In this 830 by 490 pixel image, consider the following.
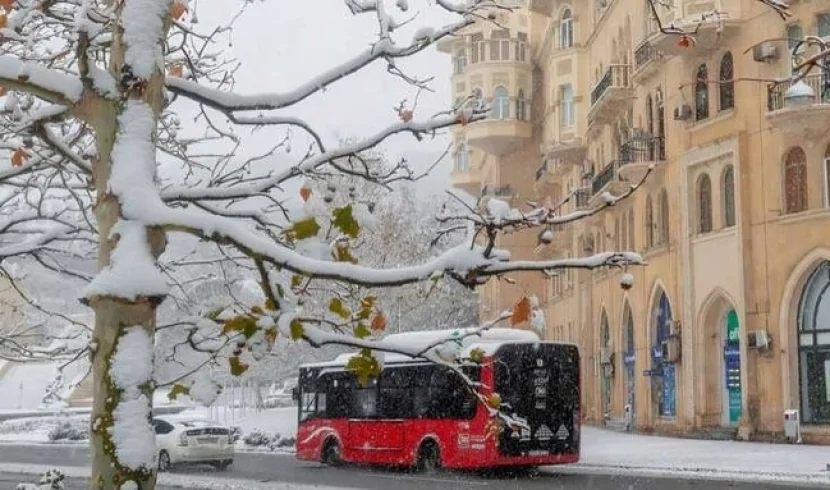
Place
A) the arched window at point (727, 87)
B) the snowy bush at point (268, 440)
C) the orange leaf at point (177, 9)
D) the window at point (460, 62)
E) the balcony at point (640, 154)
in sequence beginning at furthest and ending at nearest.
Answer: the window at point (460, 62) < the snowy bush at point (268, 440) < the balcony at point (640, 154) < the arched window at point (727, 87) < the orange leaf at point (177, 9)

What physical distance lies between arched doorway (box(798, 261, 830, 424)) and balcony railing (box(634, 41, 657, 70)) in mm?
8912

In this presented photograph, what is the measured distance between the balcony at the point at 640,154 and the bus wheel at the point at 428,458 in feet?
44.5

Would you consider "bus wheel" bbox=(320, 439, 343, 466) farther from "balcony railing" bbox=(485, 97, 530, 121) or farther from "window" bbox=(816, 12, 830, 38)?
"balcony railing" bbox=(485, 97, 530, 121)

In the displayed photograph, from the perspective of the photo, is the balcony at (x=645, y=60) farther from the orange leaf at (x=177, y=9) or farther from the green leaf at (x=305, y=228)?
the green leaf at (x=305, y=228)

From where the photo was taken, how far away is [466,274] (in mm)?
4340

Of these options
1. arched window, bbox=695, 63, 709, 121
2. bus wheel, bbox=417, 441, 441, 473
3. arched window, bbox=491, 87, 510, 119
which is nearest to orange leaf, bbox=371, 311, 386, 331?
bus wheel, bbox=417, 441, 441, 473

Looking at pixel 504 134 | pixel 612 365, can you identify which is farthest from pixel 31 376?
pixel 612 365

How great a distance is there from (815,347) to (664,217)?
8204mm

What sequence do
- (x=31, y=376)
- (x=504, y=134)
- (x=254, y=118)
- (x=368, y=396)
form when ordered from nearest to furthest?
(x=254, y=118) < (x=368, y=396) < (x=504, y=134) < (x=31, y=376)

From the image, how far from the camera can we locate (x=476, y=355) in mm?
4680

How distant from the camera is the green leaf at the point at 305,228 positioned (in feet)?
14.1

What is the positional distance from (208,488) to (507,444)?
5905mm

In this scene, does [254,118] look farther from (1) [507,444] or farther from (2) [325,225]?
(1) [507,444]

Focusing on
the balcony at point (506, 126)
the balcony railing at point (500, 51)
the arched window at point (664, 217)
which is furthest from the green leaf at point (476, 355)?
the balcony railing at point (500, 51)
